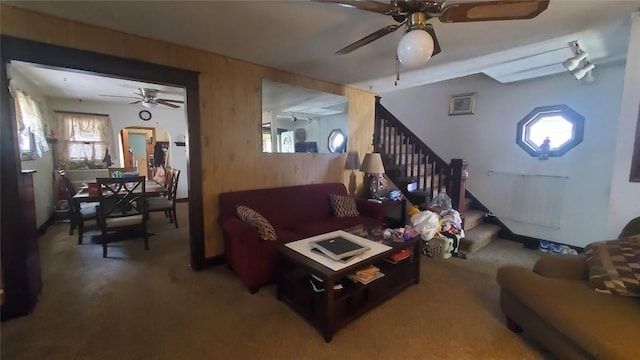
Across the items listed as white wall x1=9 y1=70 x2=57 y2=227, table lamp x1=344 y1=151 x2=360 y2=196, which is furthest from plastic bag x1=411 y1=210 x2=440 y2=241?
white wall x1=9 y1=70 x2=57 y2=227

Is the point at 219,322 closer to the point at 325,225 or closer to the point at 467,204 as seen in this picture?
the point at 325,225

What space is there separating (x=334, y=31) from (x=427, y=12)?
86 cm

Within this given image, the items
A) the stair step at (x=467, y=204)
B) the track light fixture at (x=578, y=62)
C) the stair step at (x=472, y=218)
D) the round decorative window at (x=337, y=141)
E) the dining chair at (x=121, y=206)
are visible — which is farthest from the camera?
the stair step at (x=467, y=204)

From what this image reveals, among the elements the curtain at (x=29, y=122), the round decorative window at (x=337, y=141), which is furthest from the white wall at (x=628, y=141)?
the curtain at (x=29, y=122)

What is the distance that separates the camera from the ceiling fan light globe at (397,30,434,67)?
4.97 ft

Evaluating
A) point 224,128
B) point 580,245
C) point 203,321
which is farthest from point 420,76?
point 203,321

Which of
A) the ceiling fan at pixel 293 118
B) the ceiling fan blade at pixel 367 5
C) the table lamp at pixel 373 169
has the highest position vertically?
the ceiling fan blade at pixel 367 5

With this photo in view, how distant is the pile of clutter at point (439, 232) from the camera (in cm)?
320

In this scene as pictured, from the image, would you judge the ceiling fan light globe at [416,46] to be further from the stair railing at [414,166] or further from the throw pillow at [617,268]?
the stair railing at [414,166]

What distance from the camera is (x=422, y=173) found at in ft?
14.5

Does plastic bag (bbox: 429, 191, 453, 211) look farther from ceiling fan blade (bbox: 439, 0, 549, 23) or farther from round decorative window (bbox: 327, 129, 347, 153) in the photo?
ceiling fan blade (bbox: 439, 0, 549, 23)

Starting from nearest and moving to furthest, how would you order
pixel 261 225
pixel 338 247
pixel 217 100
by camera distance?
pixel 338 247 → pixel 261 225 → pixel 217 100

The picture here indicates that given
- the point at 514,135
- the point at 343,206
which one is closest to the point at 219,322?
the point at 343,206

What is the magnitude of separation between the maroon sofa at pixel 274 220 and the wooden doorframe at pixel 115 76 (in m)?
0.28
